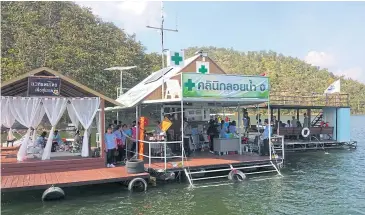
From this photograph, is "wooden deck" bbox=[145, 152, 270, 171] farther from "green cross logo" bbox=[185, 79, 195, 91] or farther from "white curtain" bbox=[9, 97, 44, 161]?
"white curtain" bbox=[9, 97, 44, 161]

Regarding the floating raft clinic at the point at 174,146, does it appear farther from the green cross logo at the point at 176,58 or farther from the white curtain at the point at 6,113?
the white curtain at the point at 6,113

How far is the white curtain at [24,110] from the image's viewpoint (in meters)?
13.2

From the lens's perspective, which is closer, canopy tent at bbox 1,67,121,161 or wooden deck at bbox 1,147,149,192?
wooden deck at bbox 1,147,149,192

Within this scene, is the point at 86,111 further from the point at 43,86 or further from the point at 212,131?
the point at 212,131

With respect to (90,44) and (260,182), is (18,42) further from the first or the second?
(260,182)

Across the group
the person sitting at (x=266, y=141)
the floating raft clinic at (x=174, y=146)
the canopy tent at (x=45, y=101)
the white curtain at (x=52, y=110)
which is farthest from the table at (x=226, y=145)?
the white curtain at (x=52, y=110)

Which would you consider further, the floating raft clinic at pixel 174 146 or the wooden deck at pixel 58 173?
the floating raft clinic at pixel 174 146

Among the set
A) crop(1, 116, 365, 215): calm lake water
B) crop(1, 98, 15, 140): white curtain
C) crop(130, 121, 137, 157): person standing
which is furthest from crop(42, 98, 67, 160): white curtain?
crop(130, 121, 137, 157): person standing

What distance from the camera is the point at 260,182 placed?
1451 cm

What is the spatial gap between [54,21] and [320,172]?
4378 cm

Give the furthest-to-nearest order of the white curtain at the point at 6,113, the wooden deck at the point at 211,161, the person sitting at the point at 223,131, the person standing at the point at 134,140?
the person sitting at the point at 223,131
the person standing at the point at 134,140
the wooden deck at the point at 211,161
the white curtain at the point at 6,113

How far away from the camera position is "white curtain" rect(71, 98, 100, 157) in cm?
1411

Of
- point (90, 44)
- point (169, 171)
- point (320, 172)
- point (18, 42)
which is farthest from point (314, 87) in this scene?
point (169, 171)

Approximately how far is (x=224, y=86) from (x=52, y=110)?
6.78m
